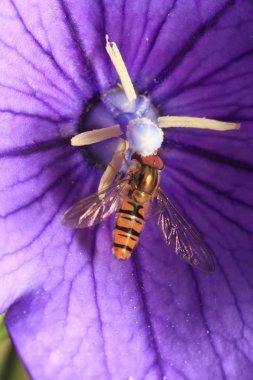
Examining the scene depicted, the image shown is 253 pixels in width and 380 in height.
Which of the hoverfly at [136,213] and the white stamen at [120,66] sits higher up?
the white stamen at [120,66]

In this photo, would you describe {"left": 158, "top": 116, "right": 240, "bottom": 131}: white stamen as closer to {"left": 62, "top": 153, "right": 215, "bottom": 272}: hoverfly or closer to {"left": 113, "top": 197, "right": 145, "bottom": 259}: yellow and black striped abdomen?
{"left": 62, "top": 153, "right": 215, "bottom": 272}: hoverfly

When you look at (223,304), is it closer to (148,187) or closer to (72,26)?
(148,187)

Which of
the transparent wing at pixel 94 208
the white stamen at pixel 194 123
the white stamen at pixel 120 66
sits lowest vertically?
the transparent wing at pixel 94 208

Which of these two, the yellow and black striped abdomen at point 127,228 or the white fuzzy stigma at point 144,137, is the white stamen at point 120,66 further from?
the yellow and black striped abdomen at point 127,228

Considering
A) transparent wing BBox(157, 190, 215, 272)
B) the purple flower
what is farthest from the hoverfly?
the purple flower

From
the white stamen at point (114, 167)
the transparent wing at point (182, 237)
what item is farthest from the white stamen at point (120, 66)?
the transparent wing at point (182, 237)

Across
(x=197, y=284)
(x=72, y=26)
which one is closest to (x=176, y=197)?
(x=197, y=284)
